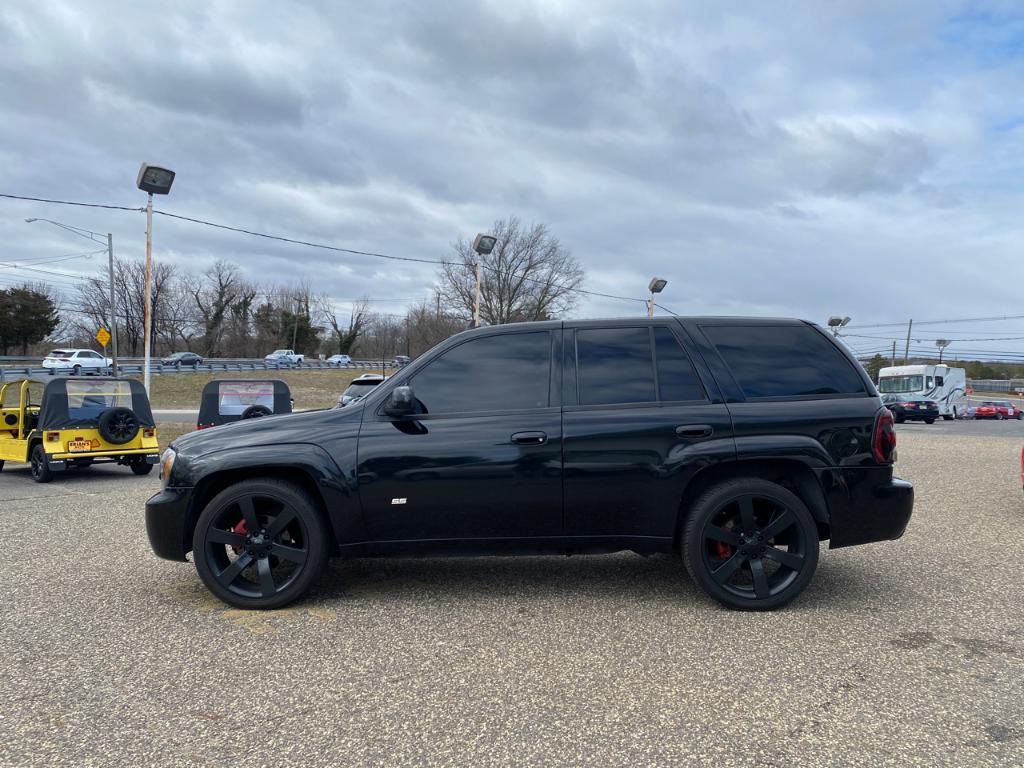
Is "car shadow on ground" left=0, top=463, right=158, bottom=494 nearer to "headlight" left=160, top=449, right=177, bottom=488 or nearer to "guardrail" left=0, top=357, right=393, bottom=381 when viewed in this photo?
"headlight" left=160, top=449, right=177, bottom=488

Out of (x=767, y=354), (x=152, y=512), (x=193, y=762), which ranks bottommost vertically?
(x=193, y=762)

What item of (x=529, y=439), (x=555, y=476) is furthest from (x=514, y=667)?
(x=529, y=439)

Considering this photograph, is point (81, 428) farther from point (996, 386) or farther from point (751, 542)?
point (996, 386)

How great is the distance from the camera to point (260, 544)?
4.62m

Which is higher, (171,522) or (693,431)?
(693,431)

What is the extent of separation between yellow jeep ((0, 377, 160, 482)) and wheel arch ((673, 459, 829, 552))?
31.6 feet

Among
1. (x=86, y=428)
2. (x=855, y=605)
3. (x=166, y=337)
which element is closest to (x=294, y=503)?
(x=855, y=605)

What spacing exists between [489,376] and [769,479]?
70.8 inches

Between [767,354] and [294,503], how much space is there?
9.85 feet

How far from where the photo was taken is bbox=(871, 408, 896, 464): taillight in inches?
182

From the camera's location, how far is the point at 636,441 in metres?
4.58

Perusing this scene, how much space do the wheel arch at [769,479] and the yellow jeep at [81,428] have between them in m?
9.64

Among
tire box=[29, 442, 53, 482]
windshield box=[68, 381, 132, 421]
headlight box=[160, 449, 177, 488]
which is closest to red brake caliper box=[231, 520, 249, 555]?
headlight box=[160, 449, 177, 488]

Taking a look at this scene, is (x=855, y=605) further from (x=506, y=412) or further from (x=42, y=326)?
(x=42, y=326)
